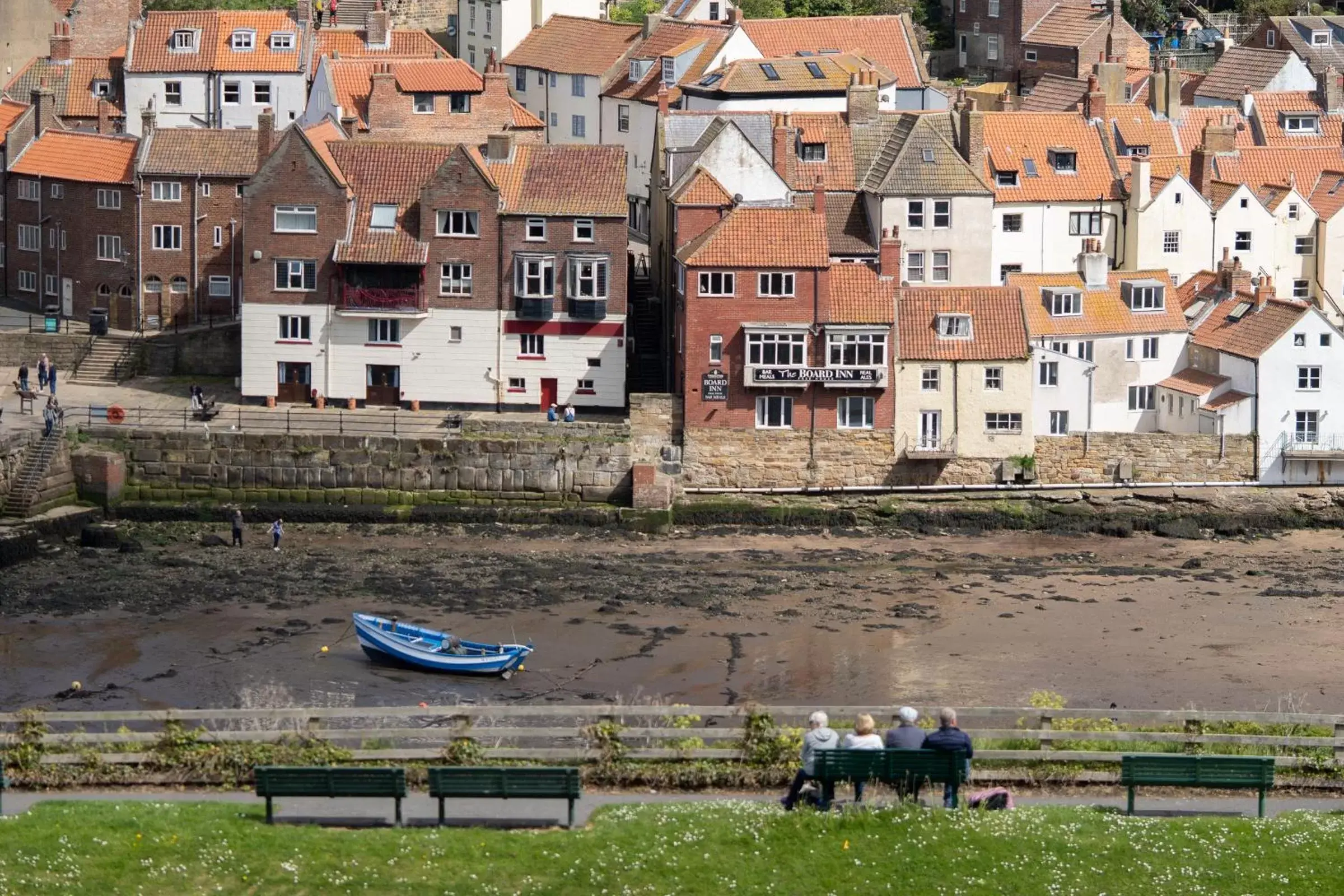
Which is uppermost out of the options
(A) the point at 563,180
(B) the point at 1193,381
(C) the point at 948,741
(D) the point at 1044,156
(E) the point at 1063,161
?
(D) the point at 1044,156

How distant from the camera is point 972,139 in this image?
7800 cm

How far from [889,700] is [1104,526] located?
19.2 m

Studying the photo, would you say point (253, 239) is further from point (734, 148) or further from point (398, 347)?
point (734, 148)

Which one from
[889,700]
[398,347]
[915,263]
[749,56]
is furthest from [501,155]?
[889,700]

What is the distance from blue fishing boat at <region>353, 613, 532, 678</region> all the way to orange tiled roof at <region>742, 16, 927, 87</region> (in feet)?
141

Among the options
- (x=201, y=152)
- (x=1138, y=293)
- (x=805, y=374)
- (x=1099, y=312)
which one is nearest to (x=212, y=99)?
(x=201, y=152)

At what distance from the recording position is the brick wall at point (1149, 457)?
233ft

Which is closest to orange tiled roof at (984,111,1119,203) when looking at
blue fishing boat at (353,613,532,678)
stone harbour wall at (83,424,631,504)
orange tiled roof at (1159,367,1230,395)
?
orange tiled roof at (1159,367,1230,395)

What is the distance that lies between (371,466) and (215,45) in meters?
26.1

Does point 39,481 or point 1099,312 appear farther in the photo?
point 1099,312

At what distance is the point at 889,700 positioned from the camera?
51.4m

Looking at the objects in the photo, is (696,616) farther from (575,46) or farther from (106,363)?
(575,46)

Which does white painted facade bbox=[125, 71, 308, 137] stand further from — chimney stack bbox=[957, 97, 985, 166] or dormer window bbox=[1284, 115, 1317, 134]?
dormer window bbox=[1284, 115, 1317, 134]

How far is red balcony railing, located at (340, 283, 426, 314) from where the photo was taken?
72812mm
